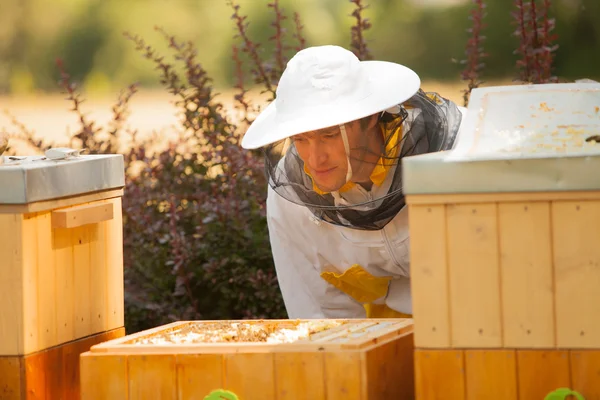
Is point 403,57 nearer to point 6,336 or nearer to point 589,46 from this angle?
point 589,46

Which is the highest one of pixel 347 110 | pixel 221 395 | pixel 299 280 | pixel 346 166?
pixel 347 110

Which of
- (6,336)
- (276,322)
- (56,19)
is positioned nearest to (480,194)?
(276,322)

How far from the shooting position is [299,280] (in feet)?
9.82

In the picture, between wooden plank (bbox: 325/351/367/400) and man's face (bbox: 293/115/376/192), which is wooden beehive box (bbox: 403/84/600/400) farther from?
man's face (bbox: 293/115/376/192)

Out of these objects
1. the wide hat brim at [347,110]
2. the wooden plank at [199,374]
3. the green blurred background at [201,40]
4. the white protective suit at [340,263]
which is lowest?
the wooden plank at [199,374]

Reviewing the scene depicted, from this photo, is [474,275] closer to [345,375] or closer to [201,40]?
[345,375]

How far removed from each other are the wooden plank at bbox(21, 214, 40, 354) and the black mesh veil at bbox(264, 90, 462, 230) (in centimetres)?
82

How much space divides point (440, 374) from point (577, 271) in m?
0.32

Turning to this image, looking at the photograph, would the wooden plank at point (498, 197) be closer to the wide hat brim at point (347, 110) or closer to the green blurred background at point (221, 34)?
the wide hat brim at point (347, 110)

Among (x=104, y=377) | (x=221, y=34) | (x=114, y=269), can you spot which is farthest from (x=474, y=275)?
(x=221, y=34)

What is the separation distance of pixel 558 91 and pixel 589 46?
272 centimetres

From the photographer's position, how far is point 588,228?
5.68 ft

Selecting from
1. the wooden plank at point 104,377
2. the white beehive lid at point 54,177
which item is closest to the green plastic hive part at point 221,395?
the wooden plank at point 104,377

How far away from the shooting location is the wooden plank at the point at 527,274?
175 centimetres
